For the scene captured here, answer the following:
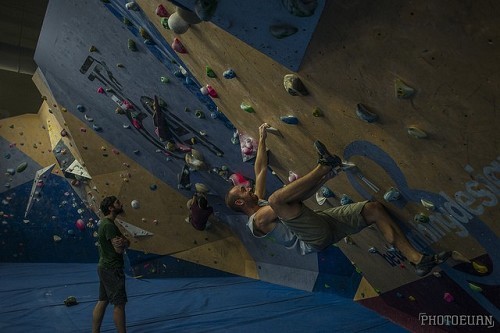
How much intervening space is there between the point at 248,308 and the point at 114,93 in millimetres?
2724

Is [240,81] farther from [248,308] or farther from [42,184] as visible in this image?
[42,184]

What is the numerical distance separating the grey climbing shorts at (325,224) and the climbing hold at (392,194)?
27 centimetres

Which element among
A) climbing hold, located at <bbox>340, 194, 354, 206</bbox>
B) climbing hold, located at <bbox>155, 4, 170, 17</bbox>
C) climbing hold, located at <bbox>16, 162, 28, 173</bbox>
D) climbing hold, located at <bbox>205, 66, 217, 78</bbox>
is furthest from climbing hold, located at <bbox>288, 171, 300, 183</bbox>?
climbing hold, located at <bbox>16, 162, 28, 173</bbox>

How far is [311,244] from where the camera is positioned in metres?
2.26

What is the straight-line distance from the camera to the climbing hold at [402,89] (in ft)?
4.24

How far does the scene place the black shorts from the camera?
2.57 metres

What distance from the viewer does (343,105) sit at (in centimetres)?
163

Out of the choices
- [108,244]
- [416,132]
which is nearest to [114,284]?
[108,244]

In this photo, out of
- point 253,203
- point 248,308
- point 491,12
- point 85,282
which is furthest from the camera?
point 85,282

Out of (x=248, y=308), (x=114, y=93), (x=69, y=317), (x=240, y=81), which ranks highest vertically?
(x=114, y=93)

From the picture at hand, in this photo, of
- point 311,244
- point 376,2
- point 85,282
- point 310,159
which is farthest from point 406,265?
point 85,282

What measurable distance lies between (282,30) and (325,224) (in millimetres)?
1212

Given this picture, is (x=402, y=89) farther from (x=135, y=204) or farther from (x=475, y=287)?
(x=135, y=204)

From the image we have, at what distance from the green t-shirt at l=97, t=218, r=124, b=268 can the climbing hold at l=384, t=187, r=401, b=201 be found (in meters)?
1.83
